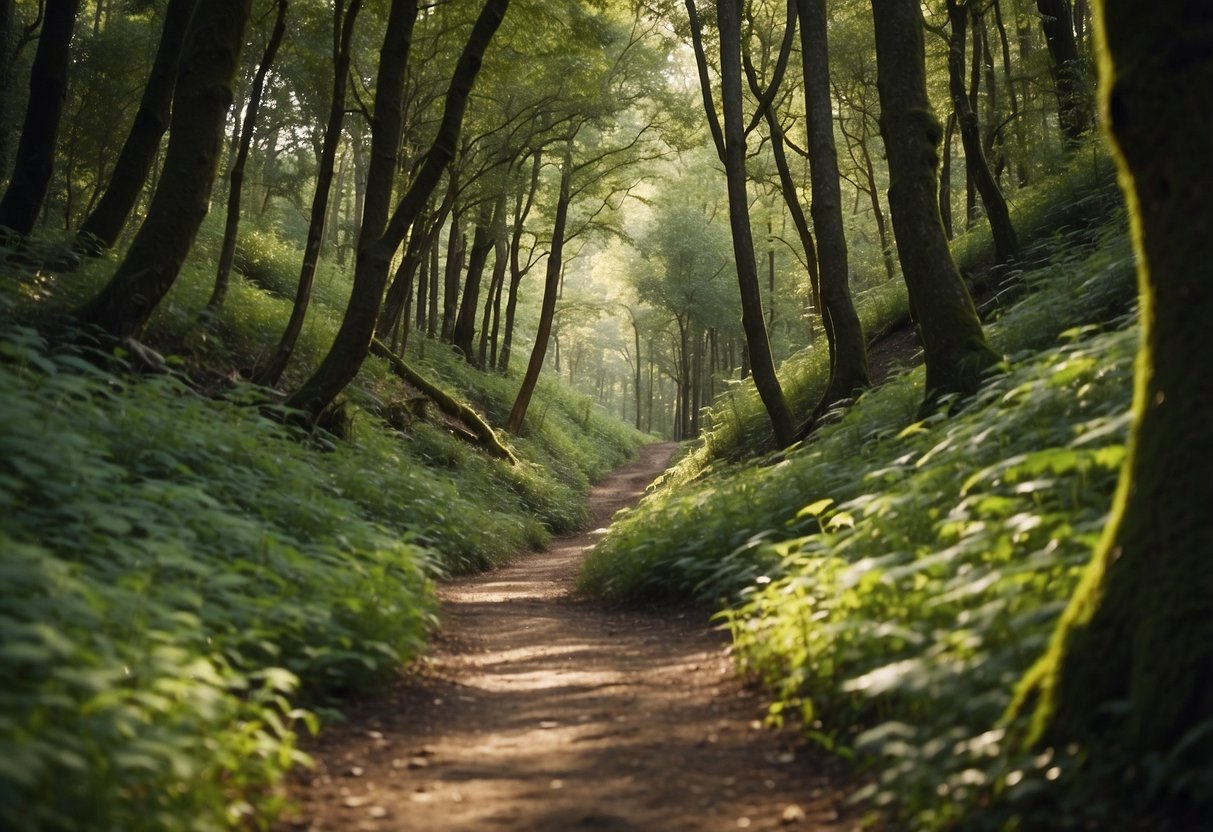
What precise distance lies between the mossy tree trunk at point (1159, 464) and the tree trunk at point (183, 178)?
846 centimetres

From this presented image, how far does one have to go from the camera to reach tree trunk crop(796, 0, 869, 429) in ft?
38.3

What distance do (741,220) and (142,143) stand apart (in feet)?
25.5

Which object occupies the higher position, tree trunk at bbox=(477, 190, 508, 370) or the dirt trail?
tree trunk at bbox=(477, 190, 508, 370)

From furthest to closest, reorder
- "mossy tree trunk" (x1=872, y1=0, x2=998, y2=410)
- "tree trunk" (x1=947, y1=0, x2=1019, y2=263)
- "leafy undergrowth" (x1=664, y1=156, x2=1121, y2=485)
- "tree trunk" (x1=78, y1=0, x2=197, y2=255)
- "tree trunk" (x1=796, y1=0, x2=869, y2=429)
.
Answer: "tree trunk" (x1=947, y1=0, x2=1019, y2=263) < "leafy undergrowth" (x1=664, y1=156, x2=1121, y2=485) < "tree trunk" (x1=796, y1=0, x2=869, y2=429) < "tree trunk" (x1=78, y1=0, x2=197, y2=255) < "mossy tree trunk" (x1=872, y1=0, x2=998, y2=410)

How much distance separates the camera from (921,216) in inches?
320

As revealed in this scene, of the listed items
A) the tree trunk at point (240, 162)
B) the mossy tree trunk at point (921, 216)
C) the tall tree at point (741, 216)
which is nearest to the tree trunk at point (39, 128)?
the tree trunk at point (240, 162)

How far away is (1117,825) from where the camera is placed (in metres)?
2.49

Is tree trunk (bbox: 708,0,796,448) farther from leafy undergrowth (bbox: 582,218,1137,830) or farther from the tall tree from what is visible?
leafy undergrowth (bbox: 582,218,1137,830)

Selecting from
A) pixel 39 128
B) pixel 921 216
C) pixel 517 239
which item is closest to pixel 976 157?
pixel 921 216

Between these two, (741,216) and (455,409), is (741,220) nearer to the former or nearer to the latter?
(741,216)

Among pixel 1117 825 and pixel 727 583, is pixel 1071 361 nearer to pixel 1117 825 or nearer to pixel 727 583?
pixel 727 583

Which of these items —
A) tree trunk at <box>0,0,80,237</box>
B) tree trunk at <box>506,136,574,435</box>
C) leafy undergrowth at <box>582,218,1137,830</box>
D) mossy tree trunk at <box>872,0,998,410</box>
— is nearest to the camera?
leafy undergrowth at <box>582,218,1137,830</box>

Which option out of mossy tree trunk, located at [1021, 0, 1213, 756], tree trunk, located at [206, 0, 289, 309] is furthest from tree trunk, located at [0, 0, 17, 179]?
mossy tree trunk, located at [1021, 0, 1213, 756]

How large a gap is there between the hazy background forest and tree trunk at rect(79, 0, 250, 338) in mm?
33
